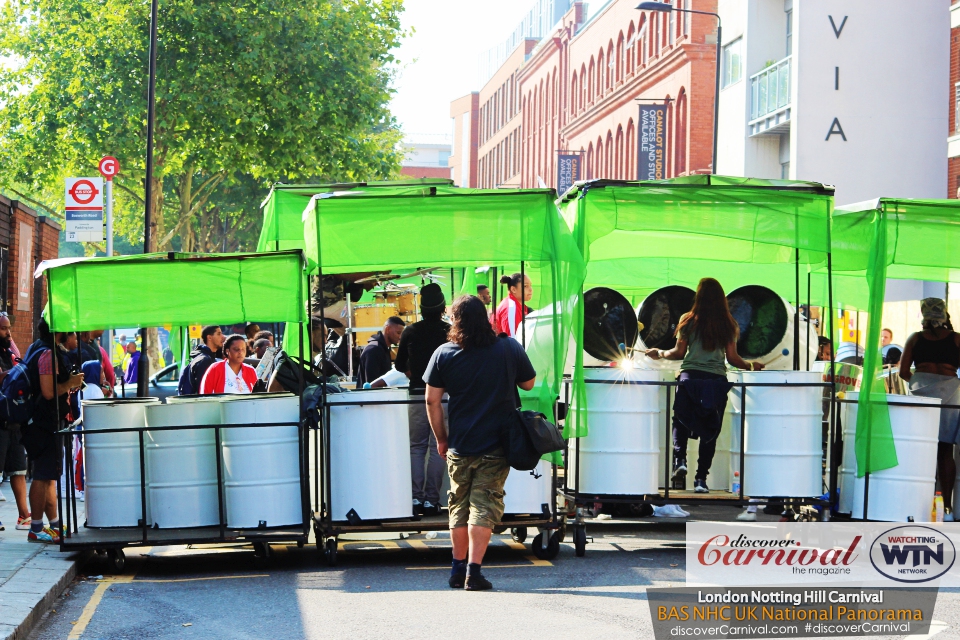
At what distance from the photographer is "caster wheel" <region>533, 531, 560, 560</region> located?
9.70 meters

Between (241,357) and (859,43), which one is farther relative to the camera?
(859,43)

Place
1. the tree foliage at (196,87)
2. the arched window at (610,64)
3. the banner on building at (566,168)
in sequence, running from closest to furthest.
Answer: the tree foliage at (196,87)
the arched window at (610,64)
the banner on building at (566,168)

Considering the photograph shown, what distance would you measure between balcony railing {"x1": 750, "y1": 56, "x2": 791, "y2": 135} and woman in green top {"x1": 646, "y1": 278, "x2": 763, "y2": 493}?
24085mm

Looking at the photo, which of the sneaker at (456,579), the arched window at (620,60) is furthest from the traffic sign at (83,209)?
the arched window at (620,60)

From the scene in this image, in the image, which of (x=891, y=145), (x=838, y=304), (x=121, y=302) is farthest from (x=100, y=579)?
(x=891, y=145)

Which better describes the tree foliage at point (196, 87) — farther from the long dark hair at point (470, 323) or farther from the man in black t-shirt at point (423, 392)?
the long dark hair at point (470, 323)

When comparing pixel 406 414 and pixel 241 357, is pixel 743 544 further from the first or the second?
pixel 241 357

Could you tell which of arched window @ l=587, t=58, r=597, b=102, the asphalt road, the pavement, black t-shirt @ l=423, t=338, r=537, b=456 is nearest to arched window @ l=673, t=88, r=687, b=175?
arched window @ l=587, t=58, r=597, b=102

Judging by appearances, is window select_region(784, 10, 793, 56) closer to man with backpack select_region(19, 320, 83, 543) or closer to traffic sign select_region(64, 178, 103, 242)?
traffic sign select_region(64, 178, 103, 242)

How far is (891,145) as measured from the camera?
32.5 m

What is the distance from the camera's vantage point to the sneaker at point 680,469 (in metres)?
10.5

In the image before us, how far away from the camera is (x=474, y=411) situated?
26.9 feet

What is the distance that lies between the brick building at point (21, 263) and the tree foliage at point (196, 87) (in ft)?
29.1

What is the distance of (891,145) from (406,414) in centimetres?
2583
